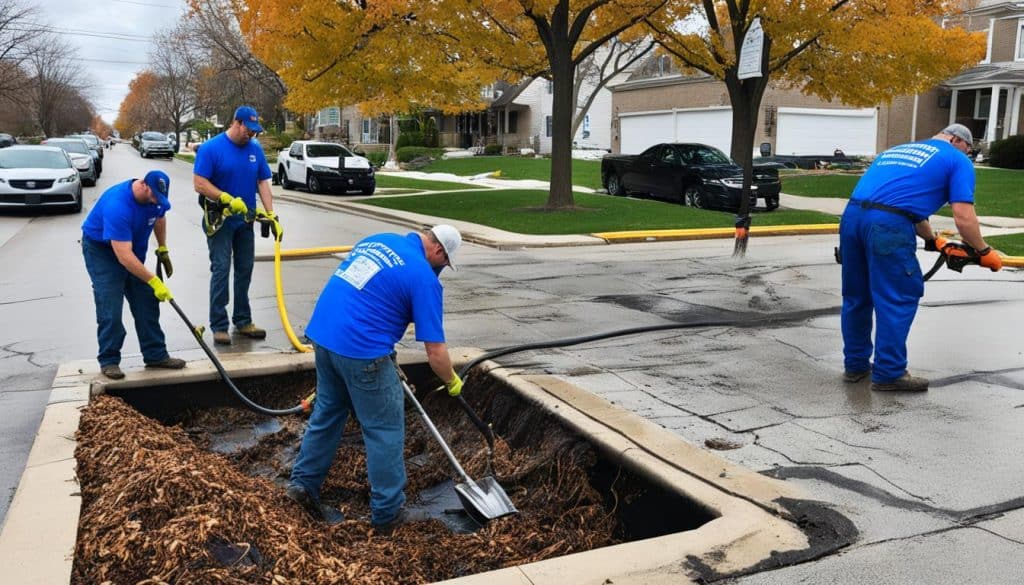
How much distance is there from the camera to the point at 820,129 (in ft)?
122

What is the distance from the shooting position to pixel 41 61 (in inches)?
2594

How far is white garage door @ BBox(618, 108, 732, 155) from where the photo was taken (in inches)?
1486

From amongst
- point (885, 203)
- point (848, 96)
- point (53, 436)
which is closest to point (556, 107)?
point (848, 96)

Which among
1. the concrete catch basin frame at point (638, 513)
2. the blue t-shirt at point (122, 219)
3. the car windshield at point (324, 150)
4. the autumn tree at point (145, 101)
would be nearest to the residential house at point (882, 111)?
the car windshield at point (324, 150)

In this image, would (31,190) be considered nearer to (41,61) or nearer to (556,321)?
(556,321)

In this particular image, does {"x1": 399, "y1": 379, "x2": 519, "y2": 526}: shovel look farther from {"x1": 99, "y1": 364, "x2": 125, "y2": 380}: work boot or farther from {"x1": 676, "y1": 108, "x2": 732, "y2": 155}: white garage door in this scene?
{"x1": 676, "y1": 108, "x2": 732, "y2": 155}: white garage door

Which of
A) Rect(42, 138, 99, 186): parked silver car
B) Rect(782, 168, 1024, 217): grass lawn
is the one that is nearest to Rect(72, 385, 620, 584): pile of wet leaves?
Rect(782, 168, 1024, 217): grass lawn

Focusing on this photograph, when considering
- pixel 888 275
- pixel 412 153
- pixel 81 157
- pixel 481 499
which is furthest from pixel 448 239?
pixel 412 153

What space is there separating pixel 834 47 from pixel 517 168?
16.2 meters

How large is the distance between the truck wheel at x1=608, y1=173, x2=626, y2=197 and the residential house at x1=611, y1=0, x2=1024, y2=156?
42.1ft

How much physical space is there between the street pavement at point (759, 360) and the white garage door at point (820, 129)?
79.6 feet

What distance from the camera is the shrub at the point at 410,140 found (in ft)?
163

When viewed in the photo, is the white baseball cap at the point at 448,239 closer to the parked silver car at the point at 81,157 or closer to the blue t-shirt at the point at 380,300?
the blue t-shirt at the point at 380,300

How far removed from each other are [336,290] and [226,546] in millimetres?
1271
